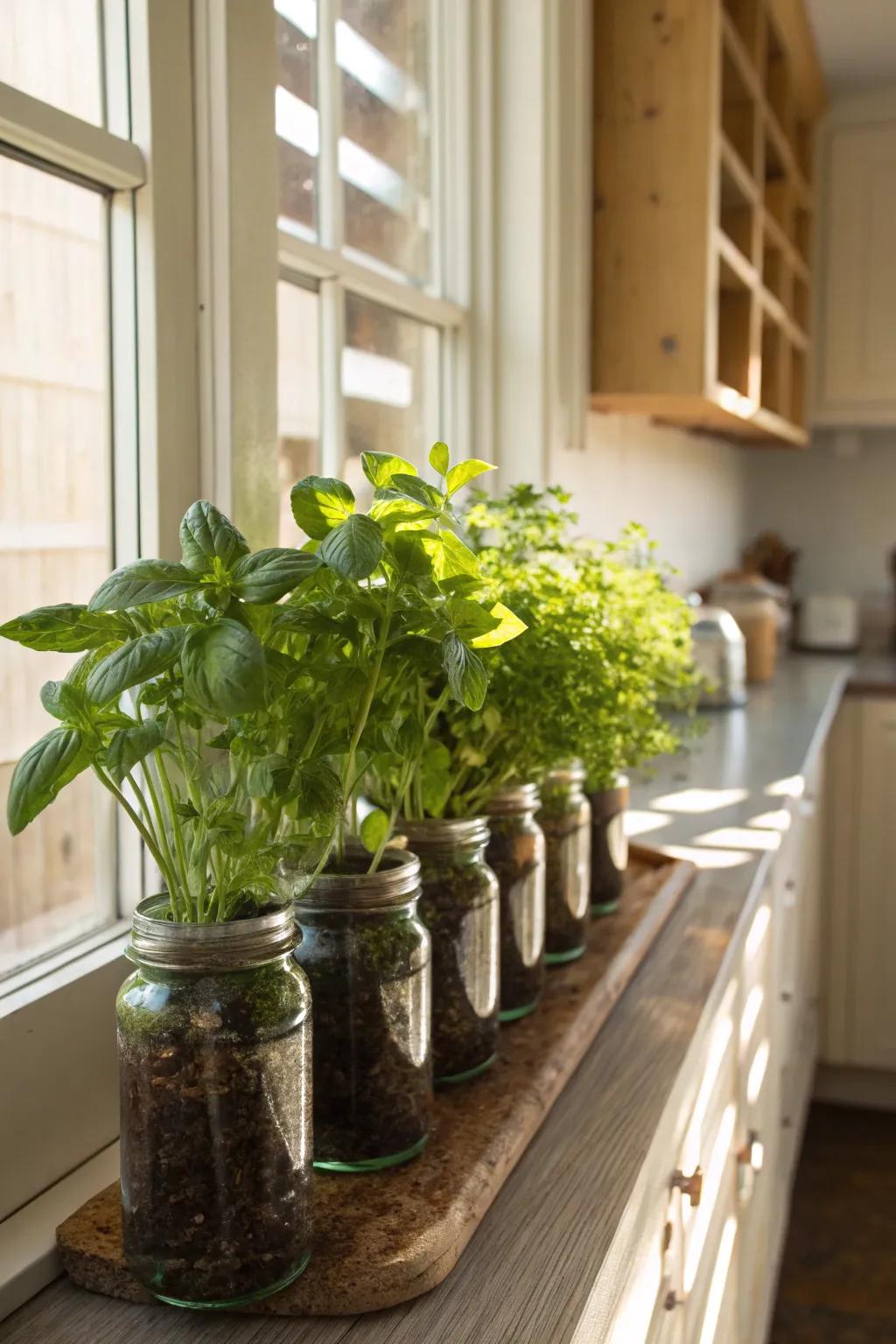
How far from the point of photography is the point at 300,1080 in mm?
661

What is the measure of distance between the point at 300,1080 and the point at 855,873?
293cm

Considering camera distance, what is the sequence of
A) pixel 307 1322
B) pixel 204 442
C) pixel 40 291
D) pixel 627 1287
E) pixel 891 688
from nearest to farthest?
pixel 307 1322, pixel 627 1287, pixel 40 291, pixel 204 442, pixel 891 688

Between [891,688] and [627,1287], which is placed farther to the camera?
[891,688]

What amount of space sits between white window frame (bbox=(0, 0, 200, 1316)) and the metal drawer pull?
1.39 ft

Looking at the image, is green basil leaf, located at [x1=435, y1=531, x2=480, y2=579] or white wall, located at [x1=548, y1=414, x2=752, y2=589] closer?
green basil leaf, located at [x1=435, y1=531, x2=480, y2=579]

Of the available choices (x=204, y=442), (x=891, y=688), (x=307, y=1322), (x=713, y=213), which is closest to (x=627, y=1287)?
(x=307, y=1322)

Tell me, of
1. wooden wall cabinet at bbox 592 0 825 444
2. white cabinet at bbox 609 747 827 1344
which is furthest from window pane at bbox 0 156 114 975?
wooden wall cabinet at bbox 592 0 825 444

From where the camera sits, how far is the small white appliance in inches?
162

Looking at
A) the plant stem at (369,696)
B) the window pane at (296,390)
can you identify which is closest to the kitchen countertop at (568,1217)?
the plant stem at (369,696)

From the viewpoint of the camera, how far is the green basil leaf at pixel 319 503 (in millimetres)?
701

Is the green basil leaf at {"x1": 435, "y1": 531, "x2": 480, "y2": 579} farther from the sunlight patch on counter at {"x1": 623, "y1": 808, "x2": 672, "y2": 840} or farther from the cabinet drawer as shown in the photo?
the sunlight patch on counter at {"x1": 623, "y1": 808, "x2": 672, "y2": 840}

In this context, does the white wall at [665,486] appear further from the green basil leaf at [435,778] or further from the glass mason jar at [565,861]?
the green basil leaf at [435,778]

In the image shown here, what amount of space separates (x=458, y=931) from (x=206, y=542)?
14.5 inches

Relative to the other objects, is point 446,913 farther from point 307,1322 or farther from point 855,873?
point 855,873
